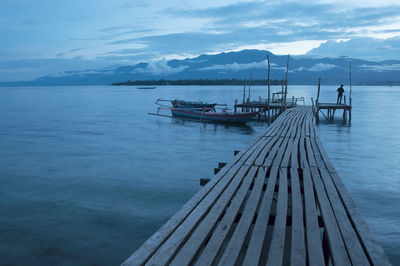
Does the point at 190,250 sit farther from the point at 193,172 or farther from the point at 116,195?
the point at 193,172

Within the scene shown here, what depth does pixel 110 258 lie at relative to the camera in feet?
28.9

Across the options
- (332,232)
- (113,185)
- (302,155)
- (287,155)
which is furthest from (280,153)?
(113,185)

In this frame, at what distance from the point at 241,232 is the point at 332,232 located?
1343 mm

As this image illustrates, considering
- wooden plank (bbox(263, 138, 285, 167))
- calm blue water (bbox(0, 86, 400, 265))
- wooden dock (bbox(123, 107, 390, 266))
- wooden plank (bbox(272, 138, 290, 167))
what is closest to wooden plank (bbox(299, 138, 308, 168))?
wooden dock (bbox(123, 107, 390, 266))

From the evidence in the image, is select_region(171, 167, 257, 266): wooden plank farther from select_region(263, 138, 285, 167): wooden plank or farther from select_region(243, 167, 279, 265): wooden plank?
select_region(263, 138, 285, 167): wooden plank

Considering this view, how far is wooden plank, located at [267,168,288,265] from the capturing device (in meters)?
4.30

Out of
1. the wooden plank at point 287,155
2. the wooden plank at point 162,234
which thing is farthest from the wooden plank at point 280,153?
the wooden plank at point 162,234

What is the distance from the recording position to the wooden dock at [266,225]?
4.30 metres

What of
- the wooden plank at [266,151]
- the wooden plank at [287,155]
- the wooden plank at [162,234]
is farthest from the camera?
the wooden plank at [266,151]

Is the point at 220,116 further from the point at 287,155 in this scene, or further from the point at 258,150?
the point at 287,155

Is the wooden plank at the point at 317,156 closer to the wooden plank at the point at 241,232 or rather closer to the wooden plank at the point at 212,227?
the wooden plank at the point at 241,232

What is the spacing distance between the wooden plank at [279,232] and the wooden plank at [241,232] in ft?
1.30

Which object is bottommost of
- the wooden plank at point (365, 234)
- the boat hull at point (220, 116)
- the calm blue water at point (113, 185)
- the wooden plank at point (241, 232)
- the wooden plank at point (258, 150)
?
the calm blue water at point (113, 185)

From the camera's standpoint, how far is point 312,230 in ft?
16.7
